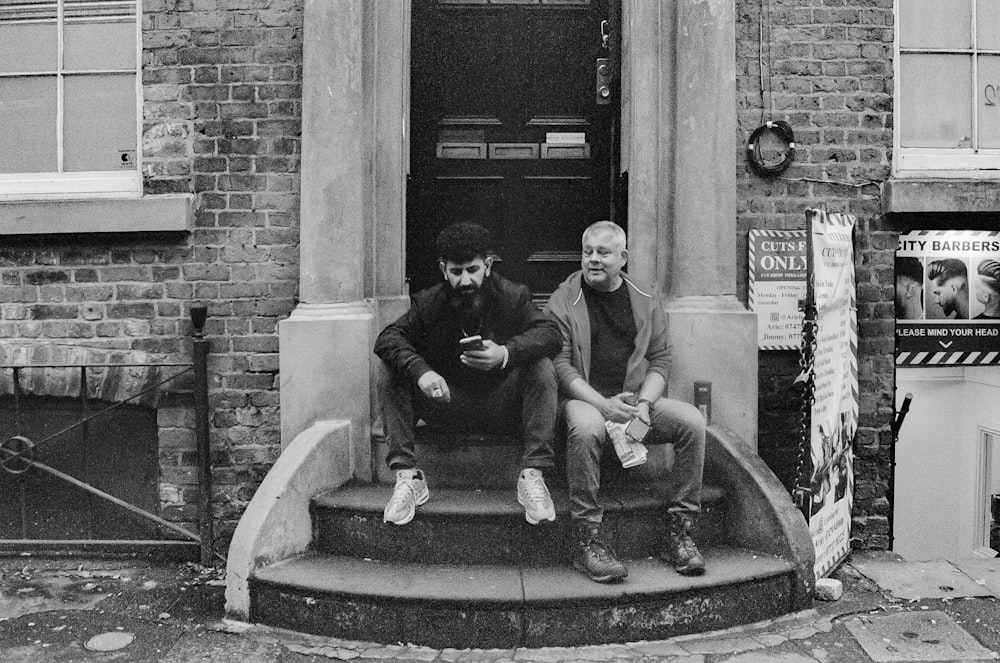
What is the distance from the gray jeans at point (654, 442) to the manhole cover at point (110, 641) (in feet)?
6.19

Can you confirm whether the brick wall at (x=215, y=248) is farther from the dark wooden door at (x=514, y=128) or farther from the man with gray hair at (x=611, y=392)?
the man with gray hair at (x=611, y=392)

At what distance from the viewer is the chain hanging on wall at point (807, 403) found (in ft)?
12.3

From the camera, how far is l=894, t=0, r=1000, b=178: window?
191 inches

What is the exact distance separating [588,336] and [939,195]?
91.4 inches

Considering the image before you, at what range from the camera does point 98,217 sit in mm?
4535

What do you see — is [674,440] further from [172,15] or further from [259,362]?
[172,15]

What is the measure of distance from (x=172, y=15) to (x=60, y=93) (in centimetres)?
82

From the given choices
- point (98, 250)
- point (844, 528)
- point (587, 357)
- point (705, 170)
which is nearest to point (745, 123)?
point (705, 170)

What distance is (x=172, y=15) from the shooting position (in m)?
4.62

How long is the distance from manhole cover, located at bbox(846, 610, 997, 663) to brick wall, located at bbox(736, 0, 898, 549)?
1.16 metres

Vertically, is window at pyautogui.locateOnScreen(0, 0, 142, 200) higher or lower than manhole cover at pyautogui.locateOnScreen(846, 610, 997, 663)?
higher

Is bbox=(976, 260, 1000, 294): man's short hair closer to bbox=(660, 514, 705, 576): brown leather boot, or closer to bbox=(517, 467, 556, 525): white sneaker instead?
bbox=(660, 514, 705, 576): brown leather boot

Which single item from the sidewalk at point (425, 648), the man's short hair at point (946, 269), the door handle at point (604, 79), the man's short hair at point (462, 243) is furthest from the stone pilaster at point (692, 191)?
the man's short hair at point (946, 269)

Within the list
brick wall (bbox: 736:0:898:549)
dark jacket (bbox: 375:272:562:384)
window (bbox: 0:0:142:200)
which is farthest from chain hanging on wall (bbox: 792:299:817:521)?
window (bbox: 0:0:142:200)
